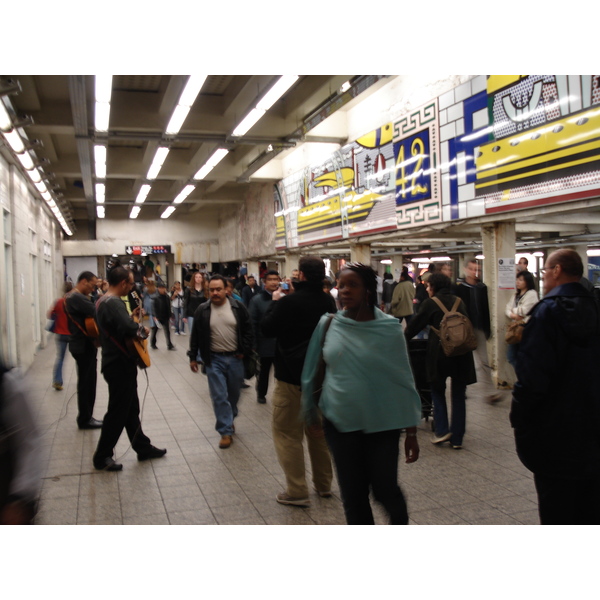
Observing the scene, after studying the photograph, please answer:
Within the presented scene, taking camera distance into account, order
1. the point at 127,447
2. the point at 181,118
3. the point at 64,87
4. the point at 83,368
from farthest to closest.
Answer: the point at 64,87
the point at 181,118
the point at 83,368
the point at 127,447

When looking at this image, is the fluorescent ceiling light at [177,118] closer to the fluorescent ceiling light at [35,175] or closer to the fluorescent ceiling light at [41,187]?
the fluorescent ceiling light at [35,175]

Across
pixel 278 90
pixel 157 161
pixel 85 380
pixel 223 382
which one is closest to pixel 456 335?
pixel 223 382

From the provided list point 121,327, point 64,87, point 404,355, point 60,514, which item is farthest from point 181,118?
point 404,355

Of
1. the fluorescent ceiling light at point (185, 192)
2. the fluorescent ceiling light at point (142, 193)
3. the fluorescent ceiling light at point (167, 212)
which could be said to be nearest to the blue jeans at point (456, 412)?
the fluorescent ceiling light at point (185, 192)

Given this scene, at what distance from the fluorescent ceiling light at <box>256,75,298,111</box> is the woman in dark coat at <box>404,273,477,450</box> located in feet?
10.6

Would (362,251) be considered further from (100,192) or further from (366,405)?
(366,405)

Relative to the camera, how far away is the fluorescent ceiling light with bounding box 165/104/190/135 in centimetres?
819

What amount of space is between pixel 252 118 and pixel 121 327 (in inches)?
207

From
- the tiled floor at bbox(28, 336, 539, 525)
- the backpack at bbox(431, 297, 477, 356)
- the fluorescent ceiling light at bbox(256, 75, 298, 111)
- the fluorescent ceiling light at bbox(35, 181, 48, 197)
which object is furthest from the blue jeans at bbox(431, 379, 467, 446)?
the fluorescent ceiling light at bbox(35, 181, 48, 197)

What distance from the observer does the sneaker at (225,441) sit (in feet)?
17.5

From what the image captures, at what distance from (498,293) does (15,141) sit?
7.32 metres

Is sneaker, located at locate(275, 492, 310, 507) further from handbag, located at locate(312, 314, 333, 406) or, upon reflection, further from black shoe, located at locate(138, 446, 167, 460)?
black shoe, located at locate(138, 446, 167, 460)
